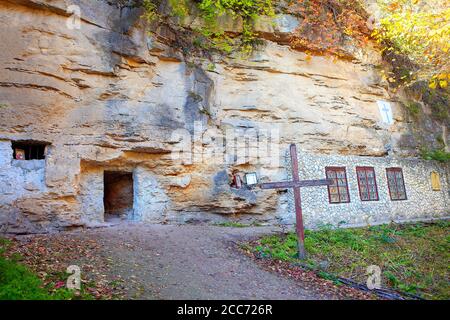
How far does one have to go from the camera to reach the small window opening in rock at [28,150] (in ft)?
32.4

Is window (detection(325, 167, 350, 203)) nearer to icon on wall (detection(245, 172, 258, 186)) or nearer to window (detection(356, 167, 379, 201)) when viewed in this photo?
window (detection(356, 167, 379, 201))

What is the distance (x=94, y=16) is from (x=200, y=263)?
8.45 meters

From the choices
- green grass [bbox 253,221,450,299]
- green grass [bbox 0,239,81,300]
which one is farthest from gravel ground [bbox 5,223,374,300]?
green grass [bbox 253,221,450,299]

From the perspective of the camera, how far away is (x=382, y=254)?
10.0m

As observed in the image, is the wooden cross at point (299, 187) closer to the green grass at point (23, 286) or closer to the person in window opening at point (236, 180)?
the person in window opening at point (236, 180)

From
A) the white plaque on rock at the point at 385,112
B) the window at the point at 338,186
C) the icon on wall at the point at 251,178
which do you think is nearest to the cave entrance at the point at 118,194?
the icon on wall at the point at 251,178

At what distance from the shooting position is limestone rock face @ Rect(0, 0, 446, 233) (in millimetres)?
9766

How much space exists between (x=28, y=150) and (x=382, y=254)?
1080 centimetres

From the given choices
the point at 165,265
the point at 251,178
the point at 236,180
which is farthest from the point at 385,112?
the point at 165,265

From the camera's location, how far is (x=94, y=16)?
11.0m
